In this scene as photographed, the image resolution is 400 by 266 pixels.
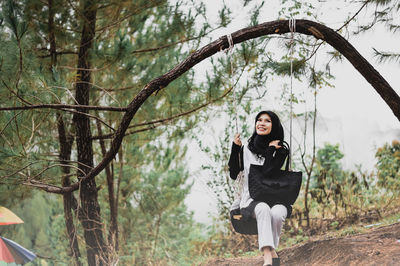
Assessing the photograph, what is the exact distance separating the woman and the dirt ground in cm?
99

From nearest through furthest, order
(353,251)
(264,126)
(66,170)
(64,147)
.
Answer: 1. (264,126)
2. (353,251)
3. (64,147)
4. (66,170)

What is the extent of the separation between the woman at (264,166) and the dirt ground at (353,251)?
995 mm

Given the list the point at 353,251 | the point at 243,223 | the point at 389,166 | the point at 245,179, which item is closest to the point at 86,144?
the point at 245,179

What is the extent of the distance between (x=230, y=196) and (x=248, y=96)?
1333 millimetres

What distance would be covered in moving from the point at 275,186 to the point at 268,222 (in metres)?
0.23

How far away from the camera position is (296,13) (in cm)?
493

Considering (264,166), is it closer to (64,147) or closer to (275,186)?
(275,186)

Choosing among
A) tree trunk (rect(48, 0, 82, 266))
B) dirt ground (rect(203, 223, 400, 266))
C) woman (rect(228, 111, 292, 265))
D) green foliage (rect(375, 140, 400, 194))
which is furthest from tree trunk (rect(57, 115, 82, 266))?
green foliage (rect(375, 140, 400, 194))

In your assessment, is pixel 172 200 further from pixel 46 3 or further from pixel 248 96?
pixel 46 3

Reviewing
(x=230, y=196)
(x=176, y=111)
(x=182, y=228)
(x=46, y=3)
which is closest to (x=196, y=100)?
(x=176, y=111)

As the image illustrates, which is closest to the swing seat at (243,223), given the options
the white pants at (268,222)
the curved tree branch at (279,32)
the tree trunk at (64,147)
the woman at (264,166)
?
the woman at (264,166)

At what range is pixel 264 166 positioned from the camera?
2.86m

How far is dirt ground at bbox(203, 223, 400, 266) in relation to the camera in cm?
349

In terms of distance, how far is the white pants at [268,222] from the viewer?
8.87 ft
